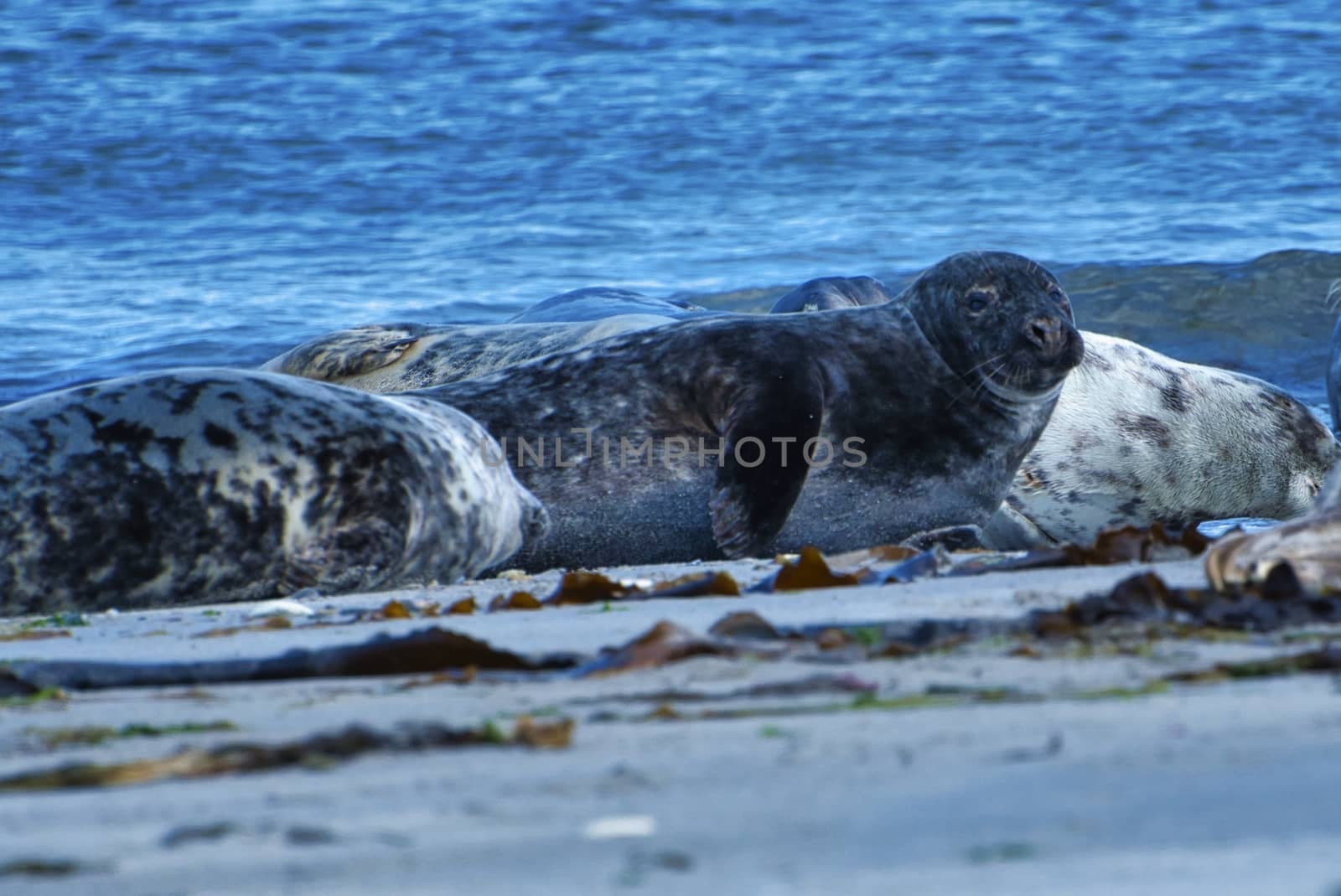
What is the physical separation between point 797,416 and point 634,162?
14107mm

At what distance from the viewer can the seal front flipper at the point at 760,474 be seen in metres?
5.05

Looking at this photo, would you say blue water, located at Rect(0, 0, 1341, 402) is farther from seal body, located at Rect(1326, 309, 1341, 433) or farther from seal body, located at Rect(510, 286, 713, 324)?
seal body, located at Rect(510, 286, 713, 324)

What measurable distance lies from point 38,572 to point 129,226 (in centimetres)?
1385

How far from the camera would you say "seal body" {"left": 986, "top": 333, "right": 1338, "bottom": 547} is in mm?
6359

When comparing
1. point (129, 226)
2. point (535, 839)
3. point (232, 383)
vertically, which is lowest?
point (129, 226)

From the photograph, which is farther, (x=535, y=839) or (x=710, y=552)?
(x=710, y=552)

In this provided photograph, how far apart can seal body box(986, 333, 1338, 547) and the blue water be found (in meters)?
5.44

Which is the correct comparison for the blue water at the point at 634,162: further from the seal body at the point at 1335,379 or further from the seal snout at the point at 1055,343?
the seal snout at the point at 1055,343

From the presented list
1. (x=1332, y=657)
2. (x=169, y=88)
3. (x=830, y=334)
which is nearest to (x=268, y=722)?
(x=1332, y=657)

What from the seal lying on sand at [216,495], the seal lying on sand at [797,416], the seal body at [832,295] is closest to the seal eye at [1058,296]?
the seal lying on sand at [797,416]

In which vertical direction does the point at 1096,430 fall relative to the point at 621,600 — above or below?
below

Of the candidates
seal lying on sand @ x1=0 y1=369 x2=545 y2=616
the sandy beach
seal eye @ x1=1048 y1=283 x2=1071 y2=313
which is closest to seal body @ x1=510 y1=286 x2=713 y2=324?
seal eye @ x1=1048 y1=283 x2=1071 y2=313

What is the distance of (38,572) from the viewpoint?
434 centimetres

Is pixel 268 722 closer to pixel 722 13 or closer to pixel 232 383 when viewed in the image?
pixel 232 383
